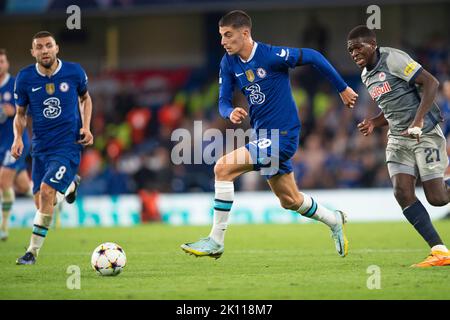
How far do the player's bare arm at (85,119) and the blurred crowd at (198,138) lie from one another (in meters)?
7.83

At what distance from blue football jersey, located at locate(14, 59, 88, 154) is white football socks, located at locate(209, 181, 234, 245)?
2031 mm

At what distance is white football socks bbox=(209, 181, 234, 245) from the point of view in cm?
799

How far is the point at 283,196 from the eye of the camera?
8398mm

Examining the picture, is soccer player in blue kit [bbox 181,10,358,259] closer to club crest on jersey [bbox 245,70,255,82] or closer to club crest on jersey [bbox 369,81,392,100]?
club crest on jersey [bbox 245,70,255,82]

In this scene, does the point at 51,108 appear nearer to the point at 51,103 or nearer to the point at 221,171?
the point at 51,103

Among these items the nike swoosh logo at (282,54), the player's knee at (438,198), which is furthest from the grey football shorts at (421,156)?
the nike swoosh logo at (282,54)

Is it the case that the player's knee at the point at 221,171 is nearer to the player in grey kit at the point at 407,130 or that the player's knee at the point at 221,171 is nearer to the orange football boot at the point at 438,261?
the player in grey kit at the point at 407,130

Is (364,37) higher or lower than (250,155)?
higher

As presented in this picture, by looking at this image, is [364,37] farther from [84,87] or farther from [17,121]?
[17,121]

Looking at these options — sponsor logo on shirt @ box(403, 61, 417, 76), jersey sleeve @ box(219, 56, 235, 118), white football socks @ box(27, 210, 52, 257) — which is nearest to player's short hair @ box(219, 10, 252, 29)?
jersey sleeve @ box(219, 56, 235, 118)

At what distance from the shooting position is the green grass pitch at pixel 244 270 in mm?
6426
